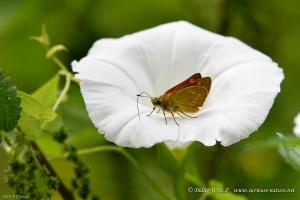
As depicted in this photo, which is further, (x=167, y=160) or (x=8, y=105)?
(x=167, y=160)

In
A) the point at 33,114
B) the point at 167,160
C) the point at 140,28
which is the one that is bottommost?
the point at 140,28

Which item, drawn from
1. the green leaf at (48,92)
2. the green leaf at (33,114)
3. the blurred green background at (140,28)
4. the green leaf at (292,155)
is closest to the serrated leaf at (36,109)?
the green leaf at (33,114)

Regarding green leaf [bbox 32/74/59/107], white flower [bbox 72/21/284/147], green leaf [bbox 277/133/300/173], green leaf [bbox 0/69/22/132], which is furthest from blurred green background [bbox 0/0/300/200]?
green leaf [bbox 0/69/22/132]

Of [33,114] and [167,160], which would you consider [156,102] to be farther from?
[33,114]

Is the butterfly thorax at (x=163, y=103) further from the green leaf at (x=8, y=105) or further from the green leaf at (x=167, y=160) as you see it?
the green leaf at (x=8, y=105)

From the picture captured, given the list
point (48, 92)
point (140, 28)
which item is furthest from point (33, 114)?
point (140, 28)

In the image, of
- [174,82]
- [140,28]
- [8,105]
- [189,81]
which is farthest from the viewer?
[140,28]

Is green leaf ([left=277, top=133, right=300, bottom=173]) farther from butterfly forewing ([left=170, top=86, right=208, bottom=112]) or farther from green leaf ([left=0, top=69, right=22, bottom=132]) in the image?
green leaf ([left=0, top=69, right=22, bottom=132])

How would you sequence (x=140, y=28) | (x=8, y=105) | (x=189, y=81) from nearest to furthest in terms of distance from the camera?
(x=8, y=105)
(x=189, y=81)
(x=140, y=28)
